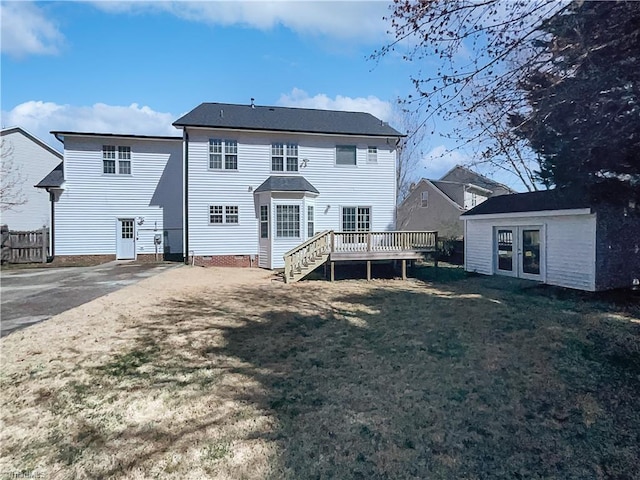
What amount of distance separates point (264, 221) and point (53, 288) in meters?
8.49

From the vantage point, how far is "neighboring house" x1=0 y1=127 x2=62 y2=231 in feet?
75.9

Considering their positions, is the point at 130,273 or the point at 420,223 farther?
the point at 420,223

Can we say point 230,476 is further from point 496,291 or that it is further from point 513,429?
point 496,291

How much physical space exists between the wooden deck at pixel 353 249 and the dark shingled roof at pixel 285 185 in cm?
277

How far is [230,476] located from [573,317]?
7777mm

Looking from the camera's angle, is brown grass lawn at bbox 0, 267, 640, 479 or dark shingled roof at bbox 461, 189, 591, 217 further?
dark shingled roof at bbox 461, 189, 591, 217

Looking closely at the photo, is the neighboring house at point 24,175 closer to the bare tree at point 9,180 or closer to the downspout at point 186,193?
the bare tree at point 9,180

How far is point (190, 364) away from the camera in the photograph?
5.29 metres

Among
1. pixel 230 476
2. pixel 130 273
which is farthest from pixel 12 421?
pixel 130 273

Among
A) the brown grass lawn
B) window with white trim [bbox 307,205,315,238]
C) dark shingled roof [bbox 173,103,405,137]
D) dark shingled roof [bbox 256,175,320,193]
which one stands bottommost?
the brown grass lawn

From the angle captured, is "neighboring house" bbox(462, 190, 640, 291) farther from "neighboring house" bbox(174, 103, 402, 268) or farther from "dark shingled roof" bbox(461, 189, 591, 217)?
"neighboring house" bbox(174, 103, 402, 268)

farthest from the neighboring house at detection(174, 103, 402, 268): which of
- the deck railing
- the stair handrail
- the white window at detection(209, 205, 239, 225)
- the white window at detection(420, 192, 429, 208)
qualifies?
the white window at detection(420, 192, 429, 208)

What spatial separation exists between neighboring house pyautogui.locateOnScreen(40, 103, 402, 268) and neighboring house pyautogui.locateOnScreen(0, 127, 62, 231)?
862cm

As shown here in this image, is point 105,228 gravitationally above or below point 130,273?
above
